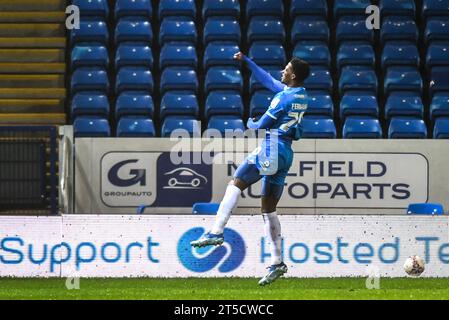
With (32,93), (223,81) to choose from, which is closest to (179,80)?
(223,81)

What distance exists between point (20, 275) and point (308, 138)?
4.76 m

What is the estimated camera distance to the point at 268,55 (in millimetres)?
15984

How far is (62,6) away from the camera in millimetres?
17047

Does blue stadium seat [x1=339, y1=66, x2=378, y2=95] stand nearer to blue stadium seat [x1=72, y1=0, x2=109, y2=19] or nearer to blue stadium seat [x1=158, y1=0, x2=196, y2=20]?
blue stadium seat [x1=158, y1=0, x2=196, y2=20]

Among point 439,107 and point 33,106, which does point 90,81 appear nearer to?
point 33,106

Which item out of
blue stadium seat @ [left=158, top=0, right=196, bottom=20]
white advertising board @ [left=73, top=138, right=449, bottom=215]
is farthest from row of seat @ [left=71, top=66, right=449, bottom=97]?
white advertising board @ [left=73, top=138, right=449, bottom=215]

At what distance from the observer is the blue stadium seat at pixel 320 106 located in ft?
49.9

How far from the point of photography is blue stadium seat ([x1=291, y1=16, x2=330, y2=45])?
1634 centimetres

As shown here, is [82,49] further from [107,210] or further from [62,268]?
[62,268]

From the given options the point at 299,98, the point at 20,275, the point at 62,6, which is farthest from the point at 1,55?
the point at 299,98

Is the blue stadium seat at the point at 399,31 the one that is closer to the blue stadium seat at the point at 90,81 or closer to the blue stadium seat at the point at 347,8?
the blue stadium seat at the point at 347,8

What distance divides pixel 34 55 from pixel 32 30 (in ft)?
1.80

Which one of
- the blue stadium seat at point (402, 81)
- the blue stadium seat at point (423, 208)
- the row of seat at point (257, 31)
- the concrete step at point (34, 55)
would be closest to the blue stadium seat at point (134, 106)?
the row of seat at point (257, 31)

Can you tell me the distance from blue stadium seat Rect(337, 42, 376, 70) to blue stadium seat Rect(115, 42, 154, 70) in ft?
10.3
